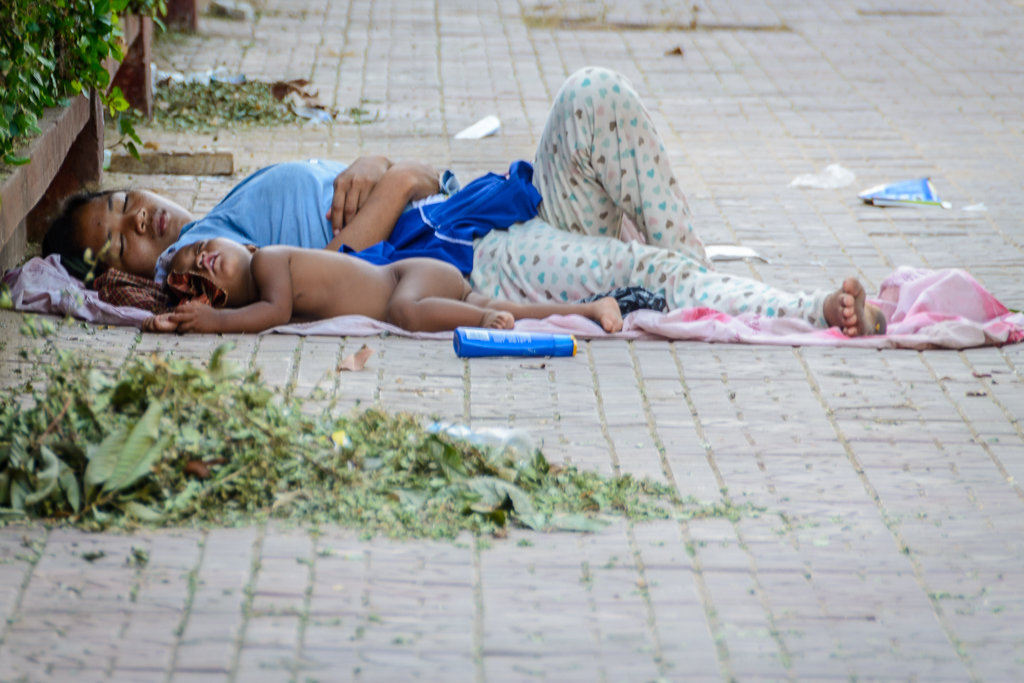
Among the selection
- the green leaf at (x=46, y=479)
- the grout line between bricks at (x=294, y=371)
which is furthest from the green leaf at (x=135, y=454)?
the grout line between bricks at (x=294, y=371)

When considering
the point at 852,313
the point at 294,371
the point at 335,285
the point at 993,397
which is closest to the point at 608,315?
the point at 852,313

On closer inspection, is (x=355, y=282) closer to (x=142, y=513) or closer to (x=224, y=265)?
(x=224, y=265)

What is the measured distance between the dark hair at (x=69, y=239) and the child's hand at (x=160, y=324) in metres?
0.50

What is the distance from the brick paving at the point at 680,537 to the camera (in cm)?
212

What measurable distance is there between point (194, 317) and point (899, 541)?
230 cm

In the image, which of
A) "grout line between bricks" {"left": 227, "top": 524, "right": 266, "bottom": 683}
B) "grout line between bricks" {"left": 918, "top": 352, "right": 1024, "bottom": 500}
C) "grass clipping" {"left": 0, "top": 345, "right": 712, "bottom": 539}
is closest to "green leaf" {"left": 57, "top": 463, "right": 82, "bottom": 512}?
"grass clipping" {"left": 0, "top": 345, "right": 712, "bottom": 539}

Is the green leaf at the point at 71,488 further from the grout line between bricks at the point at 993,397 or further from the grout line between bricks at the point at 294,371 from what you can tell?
the grout line between bricks at the point at 993,397

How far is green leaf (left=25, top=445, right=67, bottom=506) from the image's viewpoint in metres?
2.49

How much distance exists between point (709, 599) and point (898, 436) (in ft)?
3.53

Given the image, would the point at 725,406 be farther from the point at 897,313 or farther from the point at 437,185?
the point at 437,185

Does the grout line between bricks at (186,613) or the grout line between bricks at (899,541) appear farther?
the grout line between bricks at (899,541)

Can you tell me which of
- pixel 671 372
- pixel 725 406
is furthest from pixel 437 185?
pixel 725 406

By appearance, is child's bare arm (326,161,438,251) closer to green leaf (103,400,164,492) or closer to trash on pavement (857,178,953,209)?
green leaf (103,400,164,492)

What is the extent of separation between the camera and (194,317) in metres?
3.71
